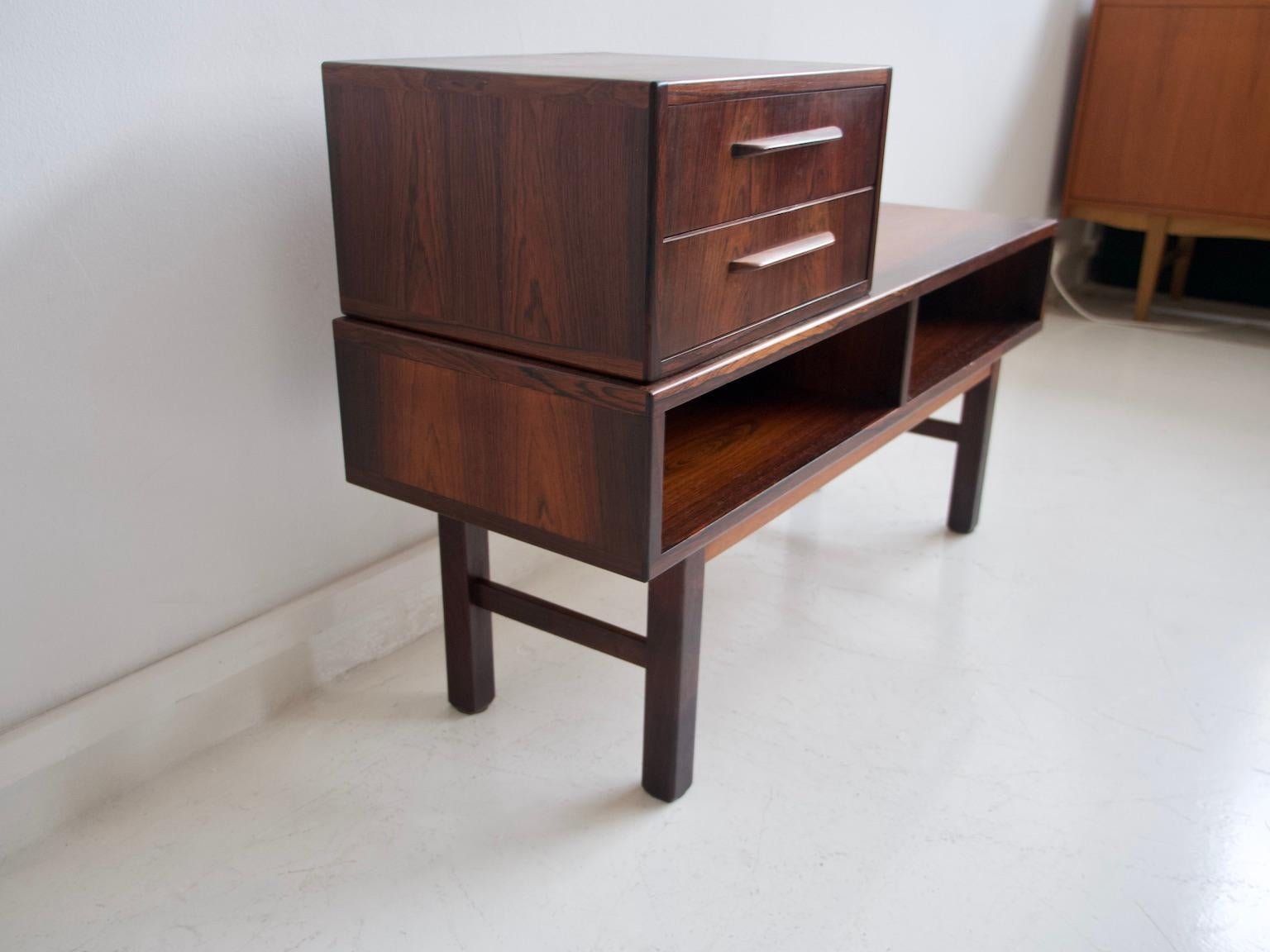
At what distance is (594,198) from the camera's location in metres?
0.99

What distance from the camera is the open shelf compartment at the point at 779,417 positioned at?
1255 millimetres

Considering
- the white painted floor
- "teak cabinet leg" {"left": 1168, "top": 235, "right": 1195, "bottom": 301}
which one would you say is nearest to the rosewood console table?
the white painted floor

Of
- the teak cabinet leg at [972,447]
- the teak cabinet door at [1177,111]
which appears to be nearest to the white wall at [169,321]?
the teak cabinet leg at [972,447]

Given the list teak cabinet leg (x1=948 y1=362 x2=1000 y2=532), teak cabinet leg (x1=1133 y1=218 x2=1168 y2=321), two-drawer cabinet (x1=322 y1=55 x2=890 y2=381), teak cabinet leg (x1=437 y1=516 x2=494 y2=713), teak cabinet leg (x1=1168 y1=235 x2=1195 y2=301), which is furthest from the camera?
teak cabinet leg (x1=1168 y1=235 x2=1195 y2=301)

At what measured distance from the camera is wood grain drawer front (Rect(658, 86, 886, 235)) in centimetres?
99

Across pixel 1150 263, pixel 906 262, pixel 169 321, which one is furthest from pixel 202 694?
pixel 1150 263

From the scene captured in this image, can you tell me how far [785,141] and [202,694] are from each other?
98cm

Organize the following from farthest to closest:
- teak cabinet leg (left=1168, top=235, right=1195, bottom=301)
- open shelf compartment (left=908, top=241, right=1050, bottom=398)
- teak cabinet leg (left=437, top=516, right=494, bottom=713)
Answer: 1. teak cabinet leg (left=1168, top=235, right=1195, bottom=301)
2. open shelf compartment (left=908, top=241, right=1050, bottom=398)
3. teak cabinet leg (left=437, top=516, right=494, bottom=713)

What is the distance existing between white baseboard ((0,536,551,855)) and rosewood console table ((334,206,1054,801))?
0.21 m

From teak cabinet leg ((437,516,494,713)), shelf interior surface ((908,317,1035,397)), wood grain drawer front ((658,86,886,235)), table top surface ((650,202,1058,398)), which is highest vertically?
wood grain drawer front ((658,86,886,235))

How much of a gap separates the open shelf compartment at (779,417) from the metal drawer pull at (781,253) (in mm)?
236

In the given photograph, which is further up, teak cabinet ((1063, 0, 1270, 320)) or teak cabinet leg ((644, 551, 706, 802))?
teak cabinet ((1063, 0, 1270, 320))

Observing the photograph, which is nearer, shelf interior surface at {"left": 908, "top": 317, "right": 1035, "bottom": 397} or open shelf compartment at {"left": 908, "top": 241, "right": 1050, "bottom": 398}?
shelf interior surface at {"left": 908, "top": 317, "right": 1035, "bottom": 397}

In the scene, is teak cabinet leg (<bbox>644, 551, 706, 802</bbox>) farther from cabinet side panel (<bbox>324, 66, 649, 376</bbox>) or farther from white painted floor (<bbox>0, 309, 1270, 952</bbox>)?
cabinet side panel (<bbox>324, 66, 649, 376</bbox>)
